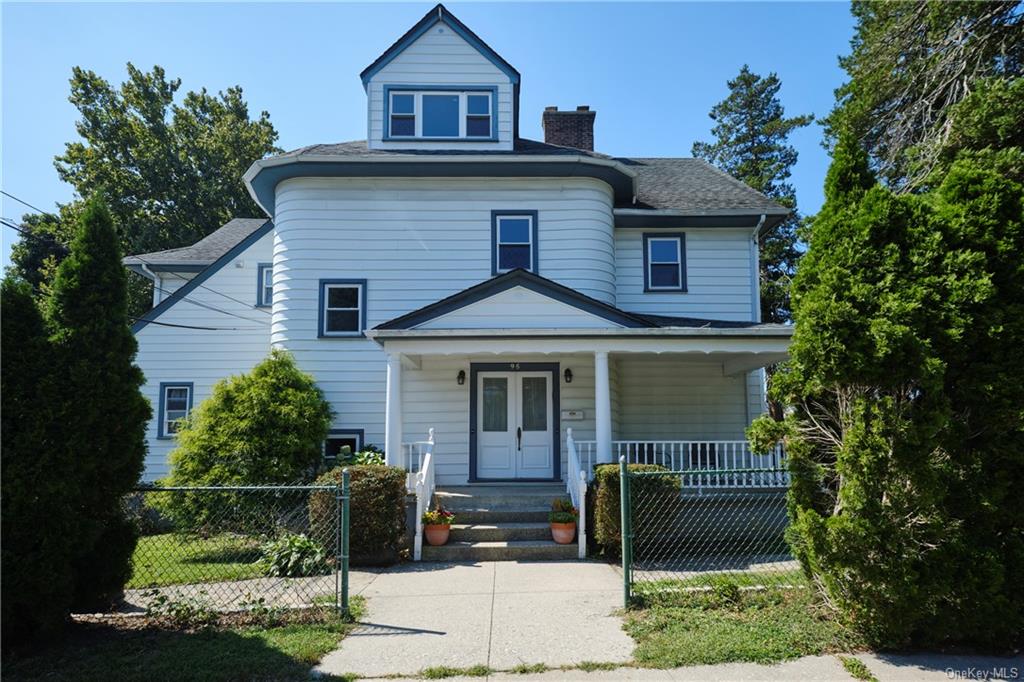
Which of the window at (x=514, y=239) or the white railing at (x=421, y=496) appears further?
the window at (x=514, y=239)

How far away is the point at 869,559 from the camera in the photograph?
5.03 m

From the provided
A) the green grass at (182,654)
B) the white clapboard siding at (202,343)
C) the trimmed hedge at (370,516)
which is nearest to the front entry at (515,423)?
the trimmed hedge at (370,516)

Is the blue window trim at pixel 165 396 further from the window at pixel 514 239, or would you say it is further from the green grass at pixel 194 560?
the window at pixel 514 239

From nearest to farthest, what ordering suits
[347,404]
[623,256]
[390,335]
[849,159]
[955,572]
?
[955,572], [849,159], [390,335], [347,404], [623,256]

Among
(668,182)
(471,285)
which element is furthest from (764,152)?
(471,285)

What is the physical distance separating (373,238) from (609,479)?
7.62m

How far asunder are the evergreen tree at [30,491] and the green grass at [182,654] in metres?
0.35

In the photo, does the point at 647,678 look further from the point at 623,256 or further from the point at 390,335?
the point at 623,256

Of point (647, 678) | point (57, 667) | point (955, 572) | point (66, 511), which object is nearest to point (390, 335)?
point (66, 511)

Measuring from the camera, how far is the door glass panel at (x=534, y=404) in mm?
12039

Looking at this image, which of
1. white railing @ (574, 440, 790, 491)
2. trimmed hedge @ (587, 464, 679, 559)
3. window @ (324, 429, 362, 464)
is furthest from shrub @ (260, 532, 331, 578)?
white railing @ (574, 440, 790, 491)

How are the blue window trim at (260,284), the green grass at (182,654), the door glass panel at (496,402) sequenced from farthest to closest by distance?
1. the blue window trim at (260,284)
2. the door glass panel at (496,402)
3. the green grass at (182,654)

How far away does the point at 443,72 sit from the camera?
13.9 m

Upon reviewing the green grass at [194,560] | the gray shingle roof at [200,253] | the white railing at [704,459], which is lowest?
the green grass at [194,560]
